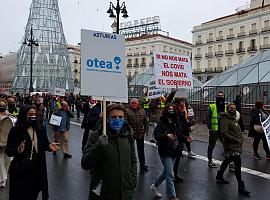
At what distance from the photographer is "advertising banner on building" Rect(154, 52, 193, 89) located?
10396 mm

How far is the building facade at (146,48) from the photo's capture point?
8844 cm

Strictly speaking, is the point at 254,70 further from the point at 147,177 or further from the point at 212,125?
the point at 147,177

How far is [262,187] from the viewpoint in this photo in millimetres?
6809

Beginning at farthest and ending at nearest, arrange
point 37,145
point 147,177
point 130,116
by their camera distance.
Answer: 1. point 130,116
2. point 147,177
3. point 37,145

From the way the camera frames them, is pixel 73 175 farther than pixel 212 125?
No

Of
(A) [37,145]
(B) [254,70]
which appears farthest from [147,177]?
(B) [254,70]

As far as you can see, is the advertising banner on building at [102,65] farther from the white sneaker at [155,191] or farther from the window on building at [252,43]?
the window on building at [252,43]

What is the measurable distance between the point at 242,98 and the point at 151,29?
7970 cm

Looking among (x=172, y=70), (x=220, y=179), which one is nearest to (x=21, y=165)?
(x=220, y=179)

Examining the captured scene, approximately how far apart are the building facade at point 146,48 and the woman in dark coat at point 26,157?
3275 inches

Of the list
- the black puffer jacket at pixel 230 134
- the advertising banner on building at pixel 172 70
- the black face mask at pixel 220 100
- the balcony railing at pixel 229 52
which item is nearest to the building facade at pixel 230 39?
the balcony railing at pixel 229 52

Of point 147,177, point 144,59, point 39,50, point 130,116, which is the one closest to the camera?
point 147,177

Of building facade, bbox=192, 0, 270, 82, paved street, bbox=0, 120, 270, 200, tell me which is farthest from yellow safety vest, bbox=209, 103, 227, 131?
building facade, bbox=192, 0, 270, 82

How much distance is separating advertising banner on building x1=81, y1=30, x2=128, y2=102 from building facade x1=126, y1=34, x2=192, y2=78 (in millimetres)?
83246
